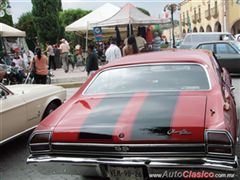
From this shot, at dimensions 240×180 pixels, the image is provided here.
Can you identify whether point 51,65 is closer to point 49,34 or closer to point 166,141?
point 49,34

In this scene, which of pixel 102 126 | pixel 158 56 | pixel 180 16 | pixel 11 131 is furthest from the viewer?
pixel 180 16

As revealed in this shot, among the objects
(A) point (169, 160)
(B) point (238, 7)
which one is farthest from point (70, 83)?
(B) point (238, 7)

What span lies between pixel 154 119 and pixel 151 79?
1.10m

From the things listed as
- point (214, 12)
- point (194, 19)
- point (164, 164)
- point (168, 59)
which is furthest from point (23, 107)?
point (194, 19)

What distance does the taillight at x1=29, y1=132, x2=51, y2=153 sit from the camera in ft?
13.6

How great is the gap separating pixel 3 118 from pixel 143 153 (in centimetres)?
278

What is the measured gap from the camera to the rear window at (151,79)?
15.7 ft

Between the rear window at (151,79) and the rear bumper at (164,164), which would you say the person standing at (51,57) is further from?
the rear bumper at (164,164)

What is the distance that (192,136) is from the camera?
370 cm

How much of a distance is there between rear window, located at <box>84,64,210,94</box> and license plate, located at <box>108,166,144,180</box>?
124 cm

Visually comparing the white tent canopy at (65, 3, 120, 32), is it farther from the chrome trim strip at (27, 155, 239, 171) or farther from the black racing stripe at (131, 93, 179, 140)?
the chrome trim strip at (27, 155, 239, 171)

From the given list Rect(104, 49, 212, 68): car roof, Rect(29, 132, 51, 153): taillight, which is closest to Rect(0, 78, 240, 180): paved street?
Rect(29, 132, 51, 153): taillight

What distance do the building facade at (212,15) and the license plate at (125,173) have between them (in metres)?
35.6

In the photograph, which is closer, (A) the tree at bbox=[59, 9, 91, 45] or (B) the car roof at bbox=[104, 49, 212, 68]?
(B) the car roof at bbox=[104, 49, 212, 68]
